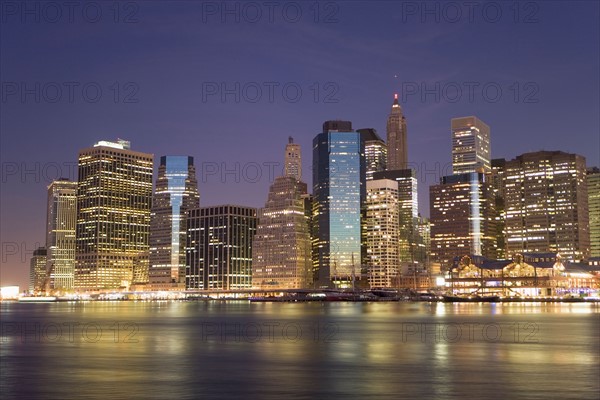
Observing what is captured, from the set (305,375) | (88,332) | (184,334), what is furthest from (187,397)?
(88,332)

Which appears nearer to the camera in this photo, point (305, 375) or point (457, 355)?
point (305, 375)

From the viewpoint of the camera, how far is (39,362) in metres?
56.3

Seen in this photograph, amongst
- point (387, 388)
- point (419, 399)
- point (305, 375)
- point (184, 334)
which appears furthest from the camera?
point (184, 334)

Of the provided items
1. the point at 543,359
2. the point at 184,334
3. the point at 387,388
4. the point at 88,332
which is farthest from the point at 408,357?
the point at 88,332

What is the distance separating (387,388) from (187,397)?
1105 cm

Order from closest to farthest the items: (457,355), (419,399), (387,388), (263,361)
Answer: (419,399) < (387,388) < (263,361) < (457,355)

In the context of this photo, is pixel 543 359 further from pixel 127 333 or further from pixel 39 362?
pixel 127 333

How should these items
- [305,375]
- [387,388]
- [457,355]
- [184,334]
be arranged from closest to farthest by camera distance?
[387,388]
[305,375]
[457,355]
[184,334]

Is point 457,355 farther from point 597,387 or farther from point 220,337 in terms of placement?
point 220,337

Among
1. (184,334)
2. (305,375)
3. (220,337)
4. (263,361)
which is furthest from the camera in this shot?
(184,334)

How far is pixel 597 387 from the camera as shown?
135 ft

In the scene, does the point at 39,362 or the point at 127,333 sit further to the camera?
the point at 127,333

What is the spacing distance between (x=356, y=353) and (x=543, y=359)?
15113mm

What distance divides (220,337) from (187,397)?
149 ft
